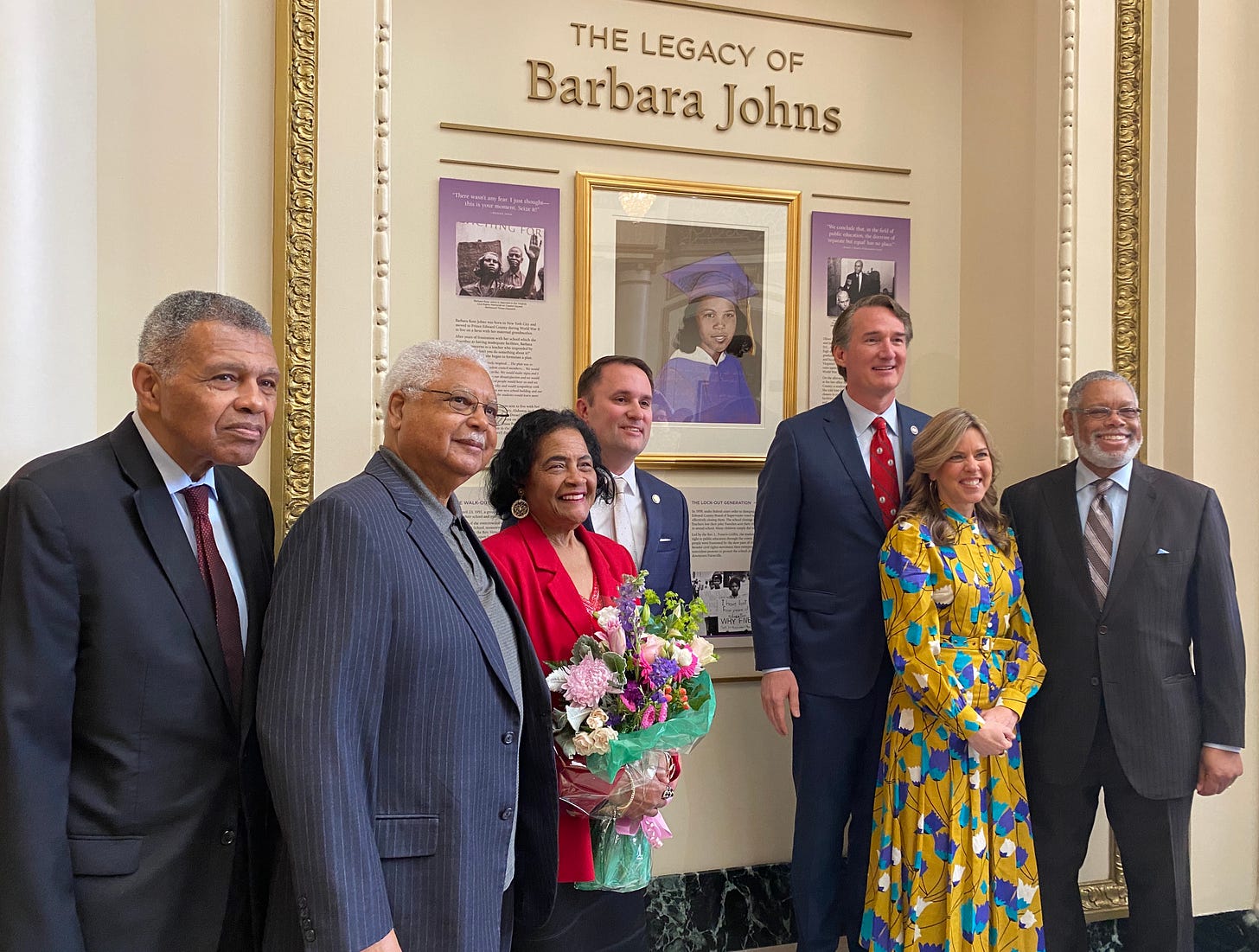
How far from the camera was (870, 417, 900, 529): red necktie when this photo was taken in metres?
3.50

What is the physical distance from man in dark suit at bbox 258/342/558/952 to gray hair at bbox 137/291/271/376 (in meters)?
0.35

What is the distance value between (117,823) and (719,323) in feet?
9.85

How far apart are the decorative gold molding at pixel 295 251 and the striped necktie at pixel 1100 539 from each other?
8.42 feet

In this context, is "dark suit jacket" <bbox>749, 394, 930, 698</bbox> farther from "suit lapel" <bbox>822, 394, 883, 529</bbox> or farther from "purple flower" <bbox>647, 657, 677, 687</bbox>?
"purple flower" <bbox>647, 657, 677, 687</bbox>

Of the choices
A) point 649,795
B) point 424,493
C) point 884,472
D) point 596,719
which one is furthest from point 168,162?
point 884,472

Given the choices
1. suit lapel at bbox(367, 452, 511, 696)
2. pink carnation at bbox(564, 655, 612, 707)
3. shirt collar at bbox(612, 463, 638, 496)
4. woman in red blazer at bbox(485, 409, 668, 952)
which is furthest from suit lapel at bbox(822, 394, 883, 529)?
suit lapel at bbox(367, 452, 511, 696)

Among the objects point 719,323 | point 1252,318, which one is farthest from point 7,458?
point 1252,318

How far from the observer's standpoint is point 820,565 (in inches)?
137

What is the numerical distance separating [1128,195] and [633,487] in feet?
7.69

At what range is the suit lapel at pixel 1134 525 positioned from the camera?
11.1 ft

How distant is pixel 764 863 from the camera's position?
415 cm

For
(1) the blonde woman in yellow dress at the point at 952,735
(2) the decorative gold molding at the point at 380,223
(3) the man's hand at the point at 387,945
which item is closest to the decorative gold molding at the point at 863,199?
(1) the blonde woman in yellow dress at the point at 952,735

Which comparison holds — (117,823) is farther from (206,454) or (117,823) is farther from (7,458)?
(7,458)

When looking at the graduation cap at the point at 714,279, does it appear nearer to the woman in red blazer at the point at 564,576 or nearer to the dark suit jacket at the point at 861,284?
the dark suit jacket at the point at 861,284
